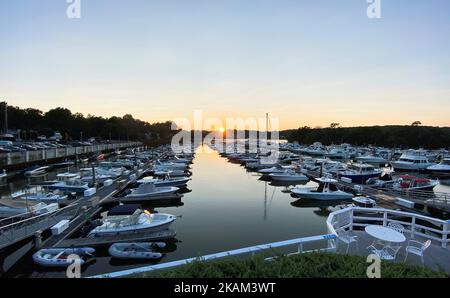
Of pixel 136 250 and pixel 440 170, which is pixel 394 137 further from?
pixel 136 250

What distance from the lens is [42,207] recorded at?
20.1 m

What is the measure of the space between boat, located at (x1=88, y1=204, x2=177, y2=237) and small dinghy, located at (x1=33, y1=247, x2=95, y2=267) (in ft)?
5.93

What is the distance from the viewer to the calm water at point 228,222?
15180 millimetres

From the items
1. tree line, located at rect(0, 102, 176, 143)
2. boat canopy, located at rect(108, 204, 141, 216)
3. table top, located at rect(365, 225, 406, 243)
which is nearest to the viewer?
table top, located at rect(365, 225, 406, 243)

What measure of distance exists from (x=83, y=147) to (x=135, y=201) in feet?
179

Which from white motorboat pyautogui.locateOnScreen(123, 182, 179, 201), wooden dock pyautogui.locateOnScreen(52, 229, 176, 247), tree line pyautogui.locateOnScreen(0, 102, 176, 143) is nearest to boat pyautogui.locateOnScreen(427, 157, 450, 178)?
white motorboat pyautogui.locateOnScreen(123, 182, 179, 201)

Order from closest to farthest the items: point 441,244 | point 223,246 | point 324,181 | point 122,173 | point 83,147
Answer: point 441,244 → point 223,246 → point 324,181 → point 122,173 → point 83,147

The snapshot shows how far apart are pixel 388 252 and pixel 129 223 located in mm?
14632

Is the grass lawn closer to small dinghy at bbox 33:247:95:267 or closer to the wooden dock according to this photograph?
small dinghy at bbox 33:247:95:267

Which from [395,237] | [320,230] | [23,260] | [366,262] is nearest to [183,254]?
[23,260]

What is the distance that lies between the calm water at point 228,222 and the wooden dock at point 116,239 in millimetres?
575

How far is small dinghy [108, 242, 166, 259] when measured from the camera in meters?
15.1
